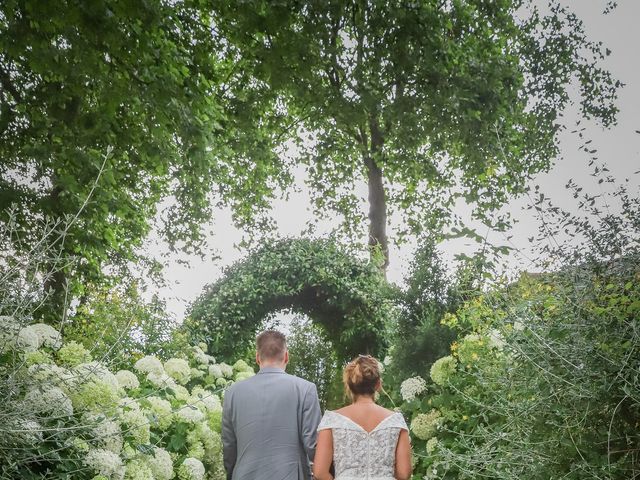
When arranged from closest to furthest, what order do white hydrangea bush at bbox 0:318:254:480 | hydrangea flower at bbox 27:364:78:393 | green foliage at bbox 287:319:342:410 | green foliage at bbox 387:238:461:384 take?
white hydrangea bush at bbox 0:318:254:480
hydrangea flower at bbox 27:364:78:393
green foliage at bbox 387:238:461:384
green foliage at bbox 287:319:342:410

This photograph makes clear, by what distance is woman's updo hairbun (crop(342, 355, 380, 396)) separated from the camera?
394 centimetres

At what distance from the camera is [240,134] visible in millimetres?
11500

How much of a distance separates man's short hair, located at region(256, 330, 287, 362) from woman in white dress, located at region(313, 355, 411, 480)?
0.49m

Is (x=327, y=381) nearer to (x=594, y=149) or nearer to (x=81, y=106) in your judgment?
(x=81, y=106)

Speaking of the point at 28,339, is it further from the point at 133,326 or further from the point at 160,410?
the point at 133,326

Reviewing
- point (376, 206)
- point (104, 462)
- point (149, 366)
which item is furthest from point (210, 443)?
point (376, 206)

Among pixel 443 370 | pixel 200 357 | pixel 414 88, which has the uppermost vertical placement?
pixel 414 88

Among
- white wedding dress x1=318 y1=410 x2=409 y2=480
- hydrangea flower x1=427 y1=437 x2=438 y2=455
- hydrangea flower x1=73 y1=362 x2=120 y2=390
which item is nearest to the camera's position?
white wedding dress x1=318 y1=410 x2=409 y2=480

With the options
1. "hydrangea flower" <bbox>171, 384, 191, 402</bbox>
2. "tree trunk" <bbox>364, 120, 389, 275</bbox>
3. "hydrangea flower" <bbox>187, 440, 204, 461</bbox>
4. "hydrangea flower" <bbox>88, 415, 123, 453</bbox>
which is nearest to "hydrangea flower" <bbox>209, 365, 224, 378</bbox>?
"hydrangea flower" <bbox>171, 384, 191, 402</bbox>

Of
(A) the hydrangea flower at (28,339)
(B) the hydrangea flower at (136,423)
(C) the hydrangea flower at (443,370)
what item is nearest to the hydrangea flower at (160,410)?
(B) the hydrangea flower at (136,423)

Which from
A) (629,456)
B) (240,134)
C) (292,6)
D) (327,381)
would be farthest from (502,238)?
(327,381)

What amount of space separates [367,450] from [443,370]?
3.01m

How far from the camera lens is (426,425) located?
22.0ft

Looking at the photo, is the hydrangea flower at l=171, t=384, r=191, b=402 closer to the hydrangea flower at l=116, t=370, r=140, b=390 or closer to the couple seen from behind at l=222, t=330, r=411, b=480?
the hydrangea flower at l=116, t=370, r=140, b=390
